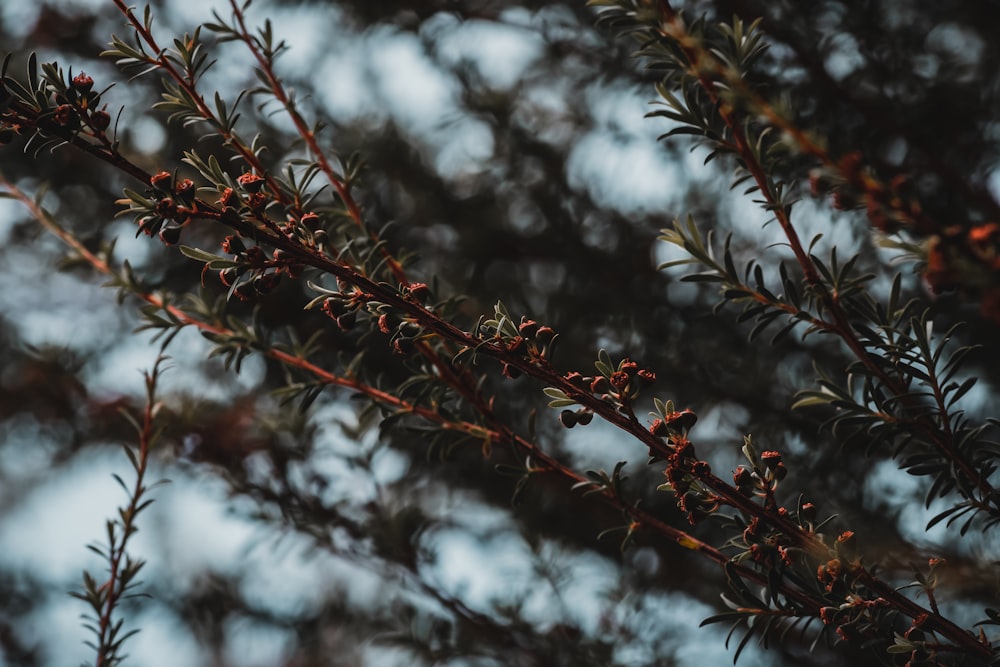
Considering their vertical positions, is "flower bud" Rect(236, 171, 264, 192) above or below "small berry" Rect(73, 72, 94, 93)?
below

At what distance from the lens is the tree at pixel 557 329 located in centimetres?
48

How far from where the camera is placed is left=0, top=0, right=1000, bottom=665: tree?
48 cm

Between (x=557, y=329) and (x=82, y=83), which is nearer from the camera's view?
(x=82, y=83)

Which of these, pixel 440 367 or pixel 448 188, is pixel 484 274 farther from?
pixel 440 367

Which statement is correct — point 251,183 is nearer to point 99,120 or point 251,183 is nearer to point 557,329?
point 99,120

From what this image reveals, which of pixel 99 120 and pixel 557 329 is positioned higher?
pixel 557 329

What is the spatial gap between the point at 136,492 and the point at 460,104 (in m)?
0.88

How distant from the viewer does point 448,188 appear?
136cm

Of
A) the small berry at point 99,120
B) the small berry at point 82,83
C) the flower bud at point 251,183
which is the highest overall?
the small berry at point 82,83

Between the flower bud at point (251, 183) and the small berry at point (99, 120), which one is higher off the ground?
the small berry at point (99, 120)

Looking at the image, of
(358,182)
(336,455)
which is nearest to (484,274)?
(336,455)

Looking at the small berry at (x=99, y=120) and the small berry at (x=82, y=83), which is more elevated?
the small berry at (x=82, y=83)

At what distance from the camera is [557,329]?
Result: 1093 mm

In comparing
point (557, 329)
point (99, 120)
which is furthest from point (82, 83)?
point (557, 329)
